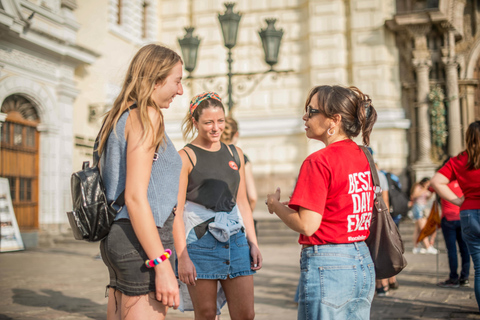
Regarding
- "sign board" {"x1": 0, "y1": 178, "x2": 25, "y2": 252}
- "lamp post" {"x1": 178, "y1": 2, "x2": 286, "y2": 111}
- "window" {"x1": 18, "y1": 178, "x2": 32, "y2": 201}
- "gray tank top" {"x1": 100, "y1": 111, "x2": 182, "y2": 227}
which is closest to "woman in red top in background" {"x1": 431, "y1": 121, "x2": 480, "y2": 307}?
"gray tank top" {"x1": 100, "y1": 111, "x2": 182, "y2": 227}

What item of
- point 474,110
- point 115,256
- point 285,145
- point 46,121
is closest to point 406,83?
point 474,110

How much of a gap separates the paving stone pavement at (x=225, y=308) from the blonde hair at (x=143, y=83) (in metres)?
3.75

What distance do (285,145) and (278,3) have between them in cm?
488

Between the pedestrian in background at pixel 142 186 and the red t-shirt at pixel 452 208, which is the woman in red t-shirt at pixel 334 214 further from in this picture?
the red t-shirt at pixel 452 208

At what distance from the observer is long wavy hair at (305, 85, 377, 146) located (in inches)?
106

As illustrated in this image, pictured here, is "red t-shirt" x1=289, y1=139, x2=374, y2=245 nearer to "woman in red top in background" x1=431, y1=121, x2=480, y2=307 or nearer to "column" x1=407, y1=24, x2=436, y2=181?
"woman in red top in background" x1=431, y1=121, x2=480, y2=307

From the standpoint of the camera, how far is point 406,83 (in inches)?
702

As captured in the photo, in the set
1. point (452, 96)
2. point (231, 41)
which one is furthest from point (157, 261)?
point (452, 96)

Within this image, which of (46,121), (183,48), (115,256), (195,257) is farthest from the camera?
(46,121)

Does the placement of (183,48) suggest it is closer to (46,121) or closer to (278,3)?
(46,121)

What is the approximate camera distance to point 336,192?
2605 millimetres

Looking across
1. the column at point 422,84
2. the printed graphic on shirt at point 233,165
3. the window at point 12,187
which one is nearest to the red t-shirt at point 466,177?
the printed graphic on shirt at point 233,165

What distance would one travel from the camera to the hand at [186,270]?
3324 mm

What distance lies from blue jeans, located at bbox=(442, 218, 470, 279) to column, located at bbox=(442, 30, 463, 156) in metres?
10.2
